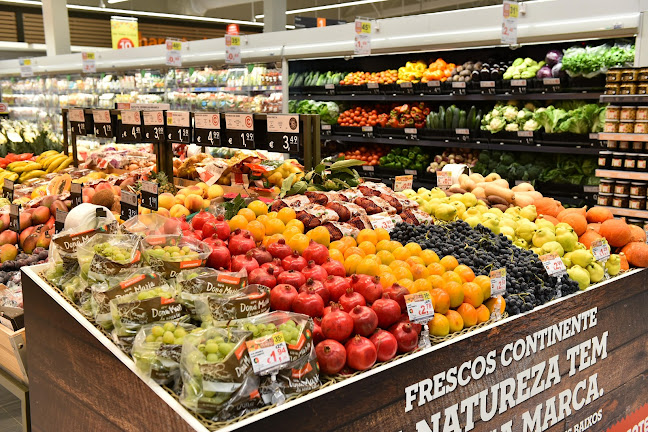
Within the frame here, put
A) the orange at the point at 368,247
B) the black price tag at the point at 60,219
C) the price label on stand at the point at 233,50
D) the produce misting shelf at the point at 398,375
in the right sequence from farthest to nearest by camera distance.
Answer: the price label on stand at the point at 233,50 → the black price tag at the point at 60,219 → the orange at the point at 368,247 → the produce misting shelf at the point at 398,375

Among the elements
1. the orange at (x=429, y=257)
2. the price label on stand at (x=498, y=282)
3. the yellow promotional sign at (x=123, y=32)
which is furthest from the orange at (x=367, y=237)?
the yellow promotional sign at (x=123, y=32)

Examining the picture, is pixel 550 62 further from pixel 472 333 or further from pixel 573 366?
pixel 472 333

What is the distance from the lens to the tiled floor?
10.8 ft

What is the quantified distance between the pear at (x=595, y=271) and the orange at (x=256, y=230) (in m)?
1.46

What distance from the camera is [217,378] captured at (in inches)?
59.7

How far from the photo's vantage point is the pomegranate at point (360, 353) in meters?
1.77

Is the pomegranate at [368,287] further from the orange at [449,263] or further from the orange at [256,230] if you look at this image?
the orange at [256,230]

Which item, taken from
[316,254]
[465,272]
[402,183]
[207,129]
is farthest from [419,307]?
[207,129]

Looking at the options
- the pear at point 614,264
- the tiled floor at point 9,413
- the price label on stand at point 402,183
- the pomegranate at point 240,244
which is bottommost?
the tiled floor at point 9,413

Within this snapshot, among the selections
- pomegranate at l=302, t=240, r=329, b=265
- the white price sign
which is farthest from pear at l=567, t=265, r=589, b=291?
the white price sign

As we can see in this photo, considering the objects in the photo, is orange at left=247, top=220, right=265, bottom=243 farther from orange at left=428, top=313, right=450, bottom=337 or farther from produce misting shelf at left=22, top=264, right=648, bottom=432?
orange at left=428, top=313, right=450, bottom=337

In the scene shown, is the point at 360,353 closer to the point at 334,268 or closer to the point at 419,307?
the point at 419,307

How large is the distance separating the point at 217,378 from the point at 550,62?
17.1ft

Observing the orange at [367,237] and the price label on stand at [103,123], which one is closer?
the orange at [367,237]
